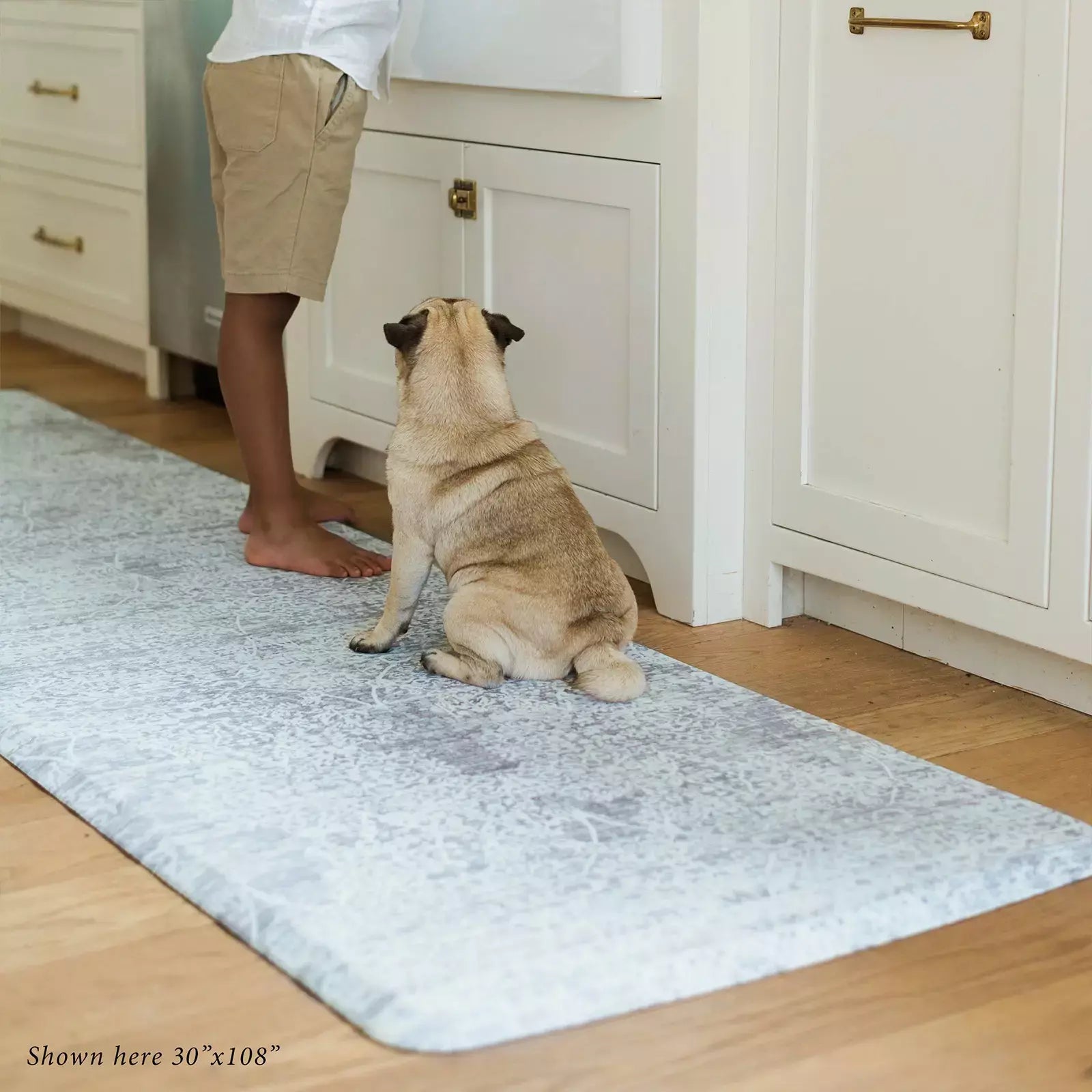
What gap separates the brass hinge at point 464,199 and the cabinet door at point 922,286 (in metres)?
0.59

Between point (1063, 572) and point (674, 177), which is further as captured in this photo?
point (674, 177)

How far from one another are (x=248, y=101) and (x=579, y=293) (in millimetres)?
554

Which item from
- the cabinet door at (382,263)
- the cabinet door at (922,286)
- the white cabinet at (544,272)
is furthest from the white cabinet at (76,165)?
the cabinet door at (922,286)

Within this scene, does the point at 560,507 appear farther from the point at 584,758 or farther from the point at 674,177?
the point at 674,177

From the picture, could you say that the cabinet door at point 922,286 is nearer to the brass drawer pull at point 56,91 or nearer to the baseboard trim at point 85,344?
the baseboard trim at point 85,344

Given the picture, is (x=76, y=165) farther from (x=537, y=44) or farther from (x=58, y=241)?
Result: (x=537, y=44)

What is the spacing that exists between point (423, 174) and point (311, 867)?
1527 mm

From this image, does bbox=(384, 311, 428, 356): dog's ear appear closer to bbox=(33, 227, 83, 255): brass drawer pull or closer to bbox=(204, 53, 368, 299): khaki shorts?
bbox=(204, 53, 368, 299): khaki shorts

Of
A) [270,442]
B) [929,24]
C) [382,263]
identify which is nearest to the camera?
[929,24]

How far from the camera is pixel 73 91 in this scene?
3.97 metres

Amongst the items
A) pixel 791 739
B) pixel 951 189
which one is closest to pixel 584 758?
pixel 791 739

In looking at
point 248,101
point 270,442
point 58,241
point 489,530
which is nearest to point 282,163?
point 248,101

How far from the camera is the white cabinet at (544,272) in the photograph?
7.80 feet

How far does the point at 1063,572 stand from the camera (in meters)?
1.90
